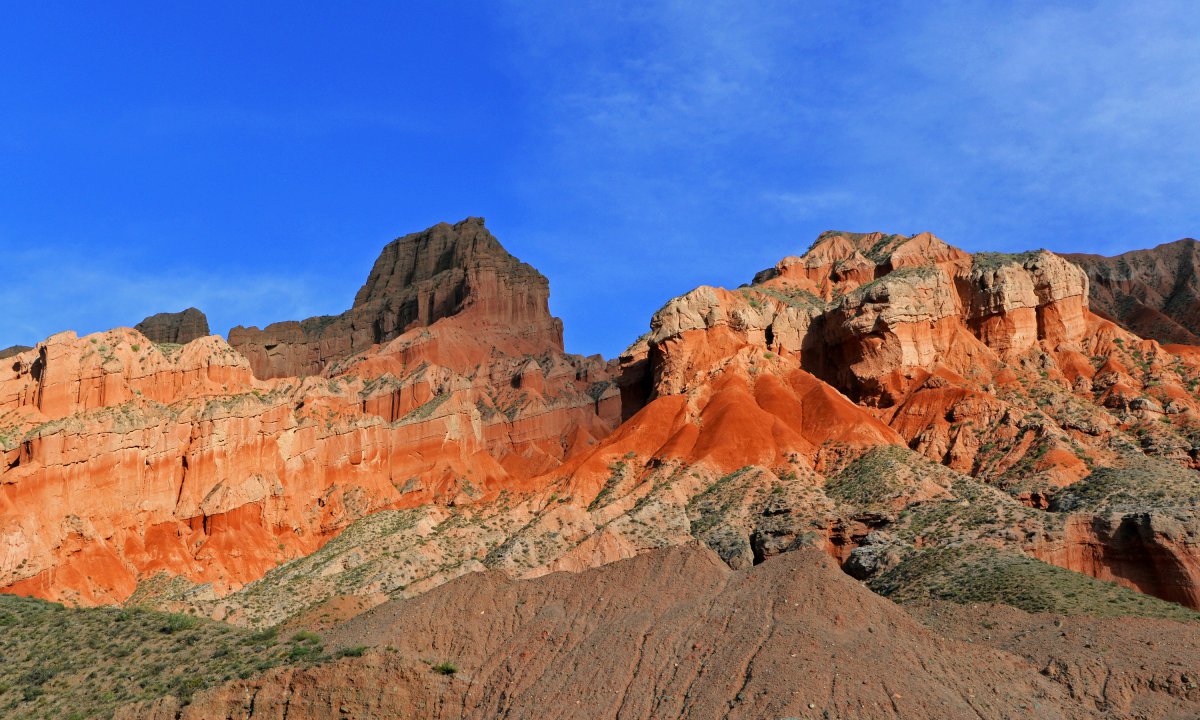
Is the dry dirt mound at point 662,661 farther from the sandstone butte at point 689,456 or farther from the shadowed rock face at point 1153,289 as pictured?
the shadowed rock face at point 1153,289

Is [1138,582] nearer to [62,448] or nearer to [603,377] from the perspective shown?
[62,448]

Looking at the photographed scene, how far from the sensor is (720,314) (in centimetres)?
9519

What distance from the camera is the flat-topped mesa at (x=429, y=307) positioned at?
140m

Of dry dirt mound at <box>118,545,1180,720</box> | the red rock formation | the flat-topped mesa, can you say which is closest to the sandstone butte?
the red rock formation

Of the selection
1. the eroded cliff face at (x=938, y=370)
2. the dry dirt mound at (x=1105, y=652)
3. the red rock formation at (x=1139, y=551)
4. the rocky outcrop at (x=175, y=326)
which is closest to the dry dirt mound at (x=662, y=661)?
the dry dirt mound at (x=1105, y=652)

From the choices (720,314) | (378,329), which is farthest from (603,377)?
(720,314)

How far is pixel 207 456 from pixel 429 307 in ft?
196

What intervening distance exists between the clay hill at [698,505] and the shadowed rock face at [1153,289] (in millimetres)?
638

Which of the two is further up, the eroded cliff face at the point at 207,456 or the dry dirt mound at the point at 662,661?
the eroded cliff face at the point at 207,456

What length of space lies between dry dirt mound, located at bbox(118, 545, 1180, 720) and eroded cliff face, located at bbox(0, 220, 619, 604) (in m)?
32.4

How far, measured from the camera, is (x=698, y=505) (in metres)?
75.6

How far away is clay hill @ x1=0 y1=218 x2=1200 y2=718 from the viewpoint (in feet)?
145

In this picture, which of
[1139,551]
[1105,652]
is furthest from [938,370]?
[1105,652]

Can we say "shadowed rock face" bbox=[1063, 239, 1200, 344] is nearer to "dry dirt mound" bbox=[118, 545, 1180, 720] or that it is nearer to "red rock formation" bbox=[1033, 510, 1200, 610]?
"red rock formation" bbox=[1033, 510, 1200, 610]
